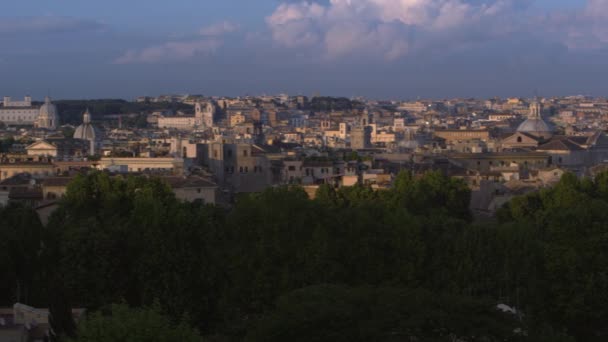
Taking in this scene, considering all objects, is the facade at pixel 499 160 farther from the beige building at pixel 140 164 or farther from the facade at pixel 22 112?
the facade at pixel 22 112

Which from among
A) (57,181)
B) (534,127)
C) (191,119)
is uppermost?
(57,181)

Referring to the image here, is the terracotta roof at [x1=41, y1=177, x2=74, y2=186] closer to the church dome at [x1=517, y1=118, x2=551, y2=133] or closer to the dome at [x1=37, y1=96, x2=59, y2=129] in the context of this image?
the church dome at [x1=517, y1=118, x2=551, y2=133]

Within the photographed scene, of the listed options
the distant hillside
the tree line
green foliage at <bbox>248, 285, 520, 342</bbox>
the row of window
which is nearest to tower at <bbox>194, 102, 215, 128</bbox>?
the distant hillside

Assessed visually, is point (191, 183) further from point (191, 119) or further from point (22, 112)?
point (22, 112)

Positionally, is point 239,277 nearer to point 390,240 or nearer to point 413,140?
point 390,240

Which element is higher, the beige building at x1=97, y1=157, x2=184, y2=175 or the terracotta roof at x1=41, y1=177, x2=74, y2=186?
the terracotta roof at x1=41, y1=177, x2=74, y2=186

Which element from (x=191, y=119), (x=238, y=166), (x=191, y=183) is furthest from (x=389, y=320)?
(x=191, y=119)

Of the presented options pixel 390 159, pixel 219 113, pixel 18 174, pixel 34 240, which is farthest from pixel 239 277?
pixel 219 113

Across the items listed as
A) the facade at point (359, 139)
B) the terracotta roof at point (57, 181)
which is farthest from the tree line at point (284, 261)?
the facade at point (359, 139)

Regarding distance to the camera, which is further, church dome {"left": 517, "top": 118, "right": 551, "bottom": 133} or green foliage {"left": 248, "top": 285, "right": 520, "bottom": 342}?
church dome {"left": 517, "top": 118, "right": 551, "bottom": 133}

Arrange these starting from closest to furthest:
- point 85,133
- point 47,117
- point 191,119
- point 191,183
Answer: point 191,183, point 85,133, point 47,117, point 191,119

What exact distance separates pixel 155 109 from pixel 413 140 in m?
86.0

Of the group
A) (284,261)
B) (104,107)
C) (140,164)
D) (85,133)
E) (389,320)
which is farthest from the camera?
(104,107)

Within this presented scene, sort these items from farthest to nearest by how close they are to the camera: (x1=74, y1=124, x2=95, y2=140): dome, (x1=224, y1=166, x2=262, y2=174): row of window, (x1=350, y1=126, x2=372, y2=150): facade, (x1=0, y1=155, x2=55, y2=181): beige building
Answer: (x1=350, y1=126, x2=372, y2=150): facade, (x1=74, y1=124, x2=95, y2=140): dome, (x1=224, y1=166, x2=262, y2=174): row of window, (x1=0, y1=155, x2=55, y2=181): beige building
